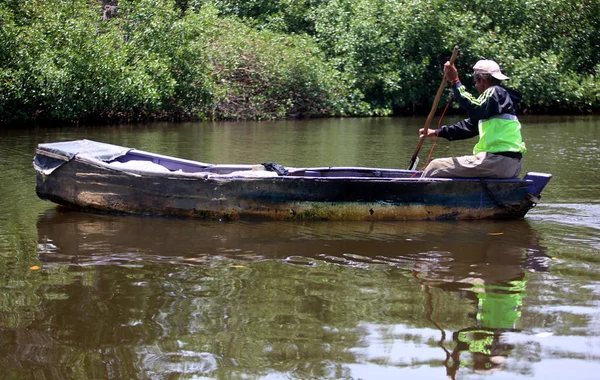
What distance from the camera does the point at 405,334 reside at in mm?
4605

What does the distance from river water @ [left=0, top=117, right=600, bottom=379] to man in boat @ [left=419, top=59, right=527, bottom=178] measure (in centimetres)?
58

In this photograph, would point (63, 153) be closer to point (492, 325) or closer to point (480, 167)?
point (480, 167)

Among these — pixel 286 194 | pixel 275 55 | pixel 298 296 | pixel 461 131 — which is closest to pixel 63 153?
pixel 286 194

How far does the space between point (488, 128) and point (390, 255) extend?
76.3 inches

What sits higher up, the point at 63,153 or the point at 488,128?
the point at 488,128

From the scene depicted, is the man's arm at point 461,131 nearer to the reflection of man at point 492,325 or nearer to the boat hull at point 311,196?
the boat hull at point 311,196

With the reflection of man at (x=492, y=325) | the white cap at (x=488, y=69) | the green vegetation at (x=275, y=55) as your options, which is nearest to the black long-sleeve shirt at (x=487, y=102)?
the white cap at (x=488, y=69)

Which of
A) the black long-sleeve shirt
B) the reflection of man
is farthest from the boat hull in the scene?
the reflection of man

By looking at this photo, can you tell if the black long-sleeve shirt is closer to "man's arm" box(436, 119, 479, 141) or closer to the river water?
"man's arm" box(436, 119, 479, 141)

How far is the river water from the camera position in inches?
164

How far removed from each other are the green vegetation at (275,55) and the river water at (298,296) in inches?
399

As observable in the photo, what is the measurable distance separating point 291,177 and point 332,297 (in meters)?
2.64

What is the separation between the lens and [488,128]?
7617 millimetres

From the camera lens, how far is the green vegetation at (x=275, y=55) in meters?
18.9
